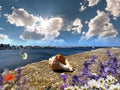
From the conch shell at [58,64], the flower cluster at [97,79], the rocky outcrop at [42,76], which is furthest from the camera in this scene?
the conch shell at [58,64]

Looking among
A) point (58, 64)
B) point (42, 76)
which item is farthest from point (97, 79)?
point (58, 64)

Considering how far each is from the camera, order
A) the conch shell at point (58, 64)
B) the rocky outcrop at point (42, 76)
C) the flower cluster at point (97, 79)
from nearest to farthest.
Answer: the flower cluster at point (97, 79) → the rocky outcrop at point (42, 76) → the conch shell at point (58, 64)

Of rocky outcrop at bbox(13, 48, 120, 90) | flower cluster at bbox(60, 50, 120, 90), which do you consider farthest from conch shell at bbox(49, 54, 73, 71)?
flower cluster at bbox(60, 50, 120, 90)

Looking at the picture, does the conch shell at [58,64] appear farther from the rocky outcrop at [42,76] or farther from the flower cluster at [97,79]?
the flower cluster at [97,79]

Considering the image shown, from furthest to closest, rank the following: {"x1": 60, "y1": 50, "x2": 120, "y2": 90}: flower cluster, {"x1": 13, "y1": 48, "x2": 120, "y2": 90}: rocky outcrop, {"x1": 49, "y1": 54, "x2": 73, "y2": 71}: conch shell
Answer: {"x1": 49, "y1": 54, "x2": 73, "y2": 71}: conch shell
{"x1": 13, "y1": 48, "x2": 120, "y2": 90}: rocky outcrop
{"x1": 60, "y1": 50, "x2": 120, "y2": 90}: flower cluster

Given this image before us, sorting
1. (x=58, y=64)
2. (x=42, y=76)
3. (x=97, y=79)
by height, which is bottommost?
(x=42, y=76)

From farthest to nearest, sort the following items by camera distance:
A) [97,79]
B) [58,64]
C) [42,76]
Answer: [58,64] < [42,76] < [97,79]

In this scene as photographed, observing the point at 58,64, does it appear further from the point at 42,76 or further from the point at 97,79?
the point at 97,79

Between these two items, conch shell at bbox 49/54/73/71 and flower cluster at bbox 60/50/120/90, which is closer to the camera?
flower cluster at bbox 60/50/120/90

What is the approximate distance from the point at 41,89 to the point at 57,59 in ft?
12.2

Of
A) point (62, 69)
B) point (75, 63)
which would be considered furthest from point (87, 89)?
point (75, 63)

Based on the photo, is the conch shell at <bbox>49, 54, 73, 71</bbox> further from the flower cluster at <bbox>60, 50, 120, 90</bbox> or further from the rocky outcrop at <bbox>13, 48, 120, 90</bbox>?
the flower cluster at <bbox>60, 50, 120, 90</bbox>

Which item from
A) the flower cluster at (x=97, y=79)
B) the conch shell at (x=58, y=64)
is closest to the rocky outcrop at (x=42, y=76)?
Result: the conch shell at (x=58, y=64)

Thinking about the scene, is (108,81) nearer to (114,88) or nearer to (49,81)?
(114,88)
